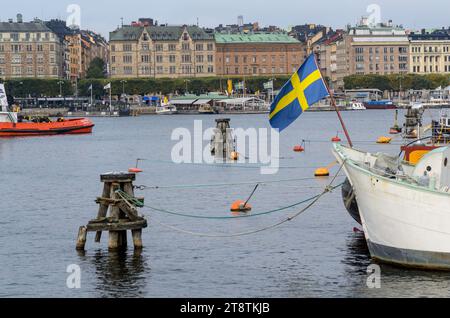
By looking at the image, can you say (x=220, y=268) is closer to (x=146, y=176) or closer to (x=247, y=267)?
(x=247, y=267)

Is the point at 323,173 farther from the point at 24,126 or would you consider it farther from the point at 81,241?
the point at 24,126

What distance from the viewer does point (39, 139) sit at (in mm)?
134750

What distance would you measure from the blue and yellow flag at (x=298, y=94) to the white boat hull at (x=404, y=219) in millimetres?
2269

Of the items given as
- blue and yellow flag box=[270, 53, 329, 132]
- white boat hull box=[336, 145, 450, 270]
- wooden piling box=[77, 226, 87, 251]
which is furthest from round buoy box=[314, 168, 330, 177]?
white boat hull box=[336, 145, 450, 270]

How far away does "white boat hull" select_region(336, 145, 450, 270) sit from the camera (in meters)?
31.8

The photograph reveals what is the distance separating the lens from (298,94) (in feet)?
116

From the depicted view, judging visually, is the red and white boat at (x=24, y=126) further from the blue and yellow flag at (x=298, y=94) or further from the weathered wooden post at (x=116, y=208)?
the blue and yellow flag at (x=298, y=94)

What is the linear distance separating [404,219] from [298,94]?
17.8 feet

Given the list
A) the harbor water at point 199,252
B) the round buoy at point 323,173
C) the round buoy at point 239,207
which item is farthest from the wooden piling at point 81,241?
the round buoy at point 323,173

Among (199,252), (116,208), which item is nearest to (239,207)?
(199,252)

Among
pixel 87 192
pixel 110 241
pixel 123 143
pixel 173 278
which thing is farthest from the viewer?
pixel 123 143
